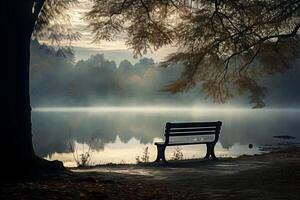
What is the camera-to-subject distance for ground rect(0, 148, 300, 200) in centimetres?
912

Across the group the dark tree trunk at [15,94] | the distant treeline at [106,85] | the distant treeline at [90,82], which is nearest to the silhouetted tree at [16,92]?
the dark tree trunk at [15,94]

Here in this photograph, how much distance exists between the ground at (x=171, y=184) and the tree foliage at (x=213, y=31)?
4.96 m

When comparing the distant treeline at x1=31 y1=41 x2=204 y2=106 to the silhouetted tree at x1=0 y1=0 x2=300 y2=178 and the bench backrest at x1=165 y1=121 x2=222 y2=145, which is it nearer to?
the silhouetted tree at x1=0 y1=0 x2=300 y2=178

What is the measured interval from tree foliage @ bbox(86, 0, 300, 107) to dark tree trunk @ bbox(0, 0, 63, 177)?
458cm

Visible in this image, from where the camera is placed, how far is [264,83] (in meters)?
104

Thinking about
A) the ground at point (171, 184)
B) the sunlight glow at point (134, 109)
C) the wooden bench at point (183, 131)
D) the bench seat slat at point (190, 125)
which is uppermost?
the sunlight glow at point (134, 109)

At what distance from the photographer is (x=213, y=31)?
17.3 m

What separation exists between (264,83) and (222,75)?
3426 inches

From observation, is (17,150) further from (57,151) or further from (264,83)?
(264,83)

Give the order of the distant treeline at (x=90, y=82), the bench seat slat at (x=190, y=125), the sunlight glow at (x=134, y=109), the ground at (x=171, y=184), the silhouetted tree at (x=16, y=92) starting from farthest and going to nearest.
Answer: the sunlight glow at (x=134, y=109) → the distant treeline at (x=90, y=82) → the bench seat slat at (x=190, y=125) → the silhouetted tree at (x=16, y=92) → the ground at (x=171, y=184)

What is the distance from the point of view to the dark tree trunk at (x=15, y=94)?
10.9 metres

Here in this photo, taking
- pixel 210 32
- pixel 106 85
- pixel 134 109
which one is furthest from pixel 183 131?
pixel 134 109

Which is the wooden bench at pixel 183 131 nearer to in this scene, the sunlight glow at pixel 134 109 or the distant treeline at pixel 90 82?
the distant treeline at pixel 90 82

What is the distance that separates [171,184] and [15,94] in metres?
4.22
